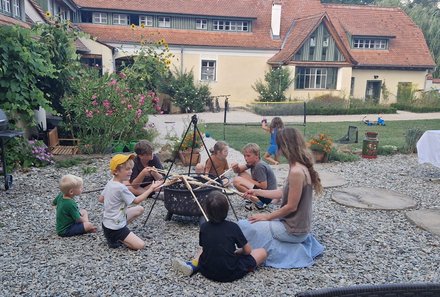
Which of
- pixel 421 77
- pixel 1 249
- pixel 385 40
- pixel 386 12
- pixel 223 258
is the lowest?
pixel 1 249

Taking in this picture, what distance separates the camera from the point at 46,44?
1036 centimetres

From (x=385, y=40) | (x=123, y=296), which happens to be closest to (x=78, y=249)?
(x=123, y=296)

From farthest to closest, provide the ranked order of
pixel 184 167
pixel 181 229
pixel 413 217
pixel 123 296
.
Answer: pixel 184 167 < pixel 413 217 < pixel 181 229 < pixel 123 296

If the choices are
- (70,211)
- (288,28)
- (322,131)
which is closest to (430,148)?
(70,211)

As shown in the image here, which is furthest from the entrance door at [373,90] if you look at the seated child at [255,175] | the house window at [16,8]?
the seated child at [255,175]

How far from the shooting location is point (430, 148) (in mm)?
8656

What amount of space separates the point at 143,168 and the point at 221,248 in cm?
279

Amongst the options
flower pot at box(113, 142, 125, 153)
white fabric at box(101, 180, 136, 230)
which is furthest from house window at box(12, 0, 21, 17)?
white fabric at box(101, 180, 136, 230)

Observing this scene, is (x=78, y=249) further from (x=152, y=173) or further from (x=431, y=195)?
(x=431, y=195)

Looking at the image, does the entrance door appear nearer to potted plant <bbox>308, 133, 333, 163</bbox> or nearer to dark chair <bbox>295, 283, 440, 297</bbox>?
potted plant <bbox>308, 133, 333, 163</bbox>

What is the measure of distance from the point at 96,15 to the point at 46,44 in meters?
18.5

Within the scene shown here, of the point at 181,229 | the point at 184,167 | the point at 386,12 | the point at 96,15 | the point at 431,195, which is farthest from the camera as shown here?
the point at 386,12

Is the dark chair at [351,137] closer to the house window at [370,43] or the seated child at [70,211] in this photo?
Answer: the seated child at [70,211]

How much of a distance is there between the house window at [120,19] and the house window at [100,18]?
0.63 m
